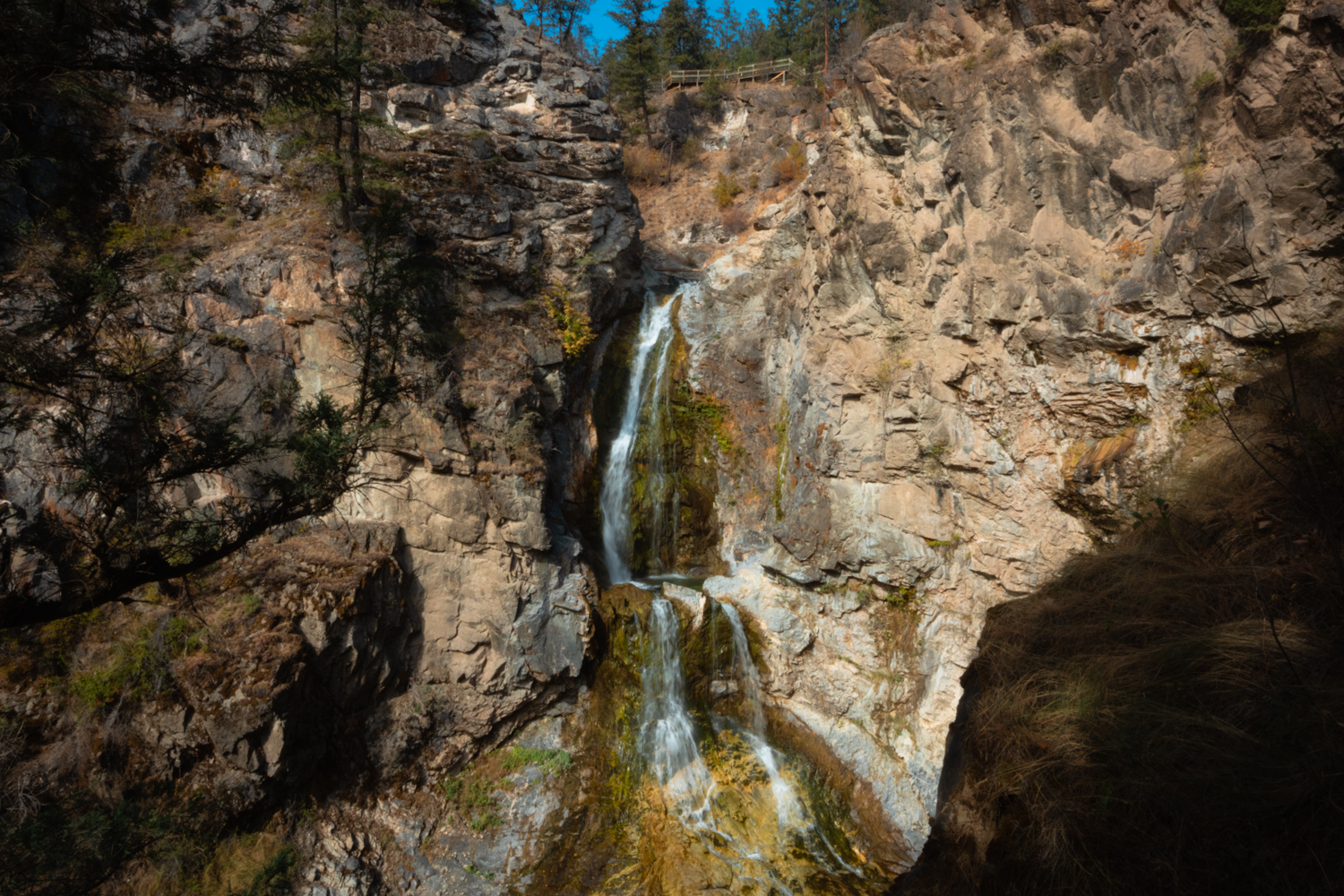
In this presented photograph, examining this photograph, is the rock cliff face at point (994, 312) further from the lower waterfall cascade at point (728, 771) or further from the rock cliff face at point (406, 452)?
the rock cliff face at point (406, 452)

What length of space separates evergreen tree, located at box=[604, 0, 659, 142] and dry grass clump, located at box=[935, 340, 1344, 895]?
2484 cm

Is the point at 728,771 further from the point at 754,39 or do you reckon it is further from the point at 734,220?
the point at 754,39

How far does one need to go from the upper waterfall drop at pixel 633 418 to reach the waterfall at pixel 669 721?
192 centimetres

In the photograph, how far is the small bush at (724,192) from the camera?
23.3 m

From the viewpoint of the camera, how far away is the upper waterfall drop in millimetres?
13172

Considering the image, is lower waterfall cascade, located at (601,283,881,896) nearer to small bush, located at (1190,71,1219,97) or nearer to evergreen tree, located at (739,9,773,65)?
small bush, located at (1190,71,1219,97)

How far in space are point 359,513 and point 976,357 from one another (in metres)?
10.1

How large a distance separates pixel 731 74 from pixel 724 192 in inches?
397

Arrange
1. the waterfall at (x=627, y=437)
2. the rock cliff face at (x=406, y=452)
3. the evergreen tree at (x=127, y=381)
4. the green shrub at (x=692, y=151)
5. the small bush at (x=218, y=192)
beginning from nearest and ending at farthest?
1. the evergreen tree at (x=127, y=381)
2. the rock cliff face at (x=406, y=452)
3. the small bush at (x=218, y=192)
4. the waterfall at (x=627, y=437)
5. the green shrub at (x=692, y=151)

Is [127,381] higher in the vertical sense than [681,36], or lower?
lower

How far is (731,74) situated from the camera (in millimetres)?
29641

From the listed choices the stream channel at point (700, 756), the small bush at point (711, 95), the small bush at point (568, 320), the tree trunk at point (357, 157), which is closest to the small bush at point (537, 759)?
the stream channel at point (700, 756)

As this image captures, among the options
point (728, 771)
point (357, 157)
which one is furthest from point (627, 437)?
point (357, 157)

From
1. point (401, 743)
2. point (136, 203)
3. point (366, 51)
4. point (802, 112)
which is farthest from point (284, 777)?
point (802, 112)
